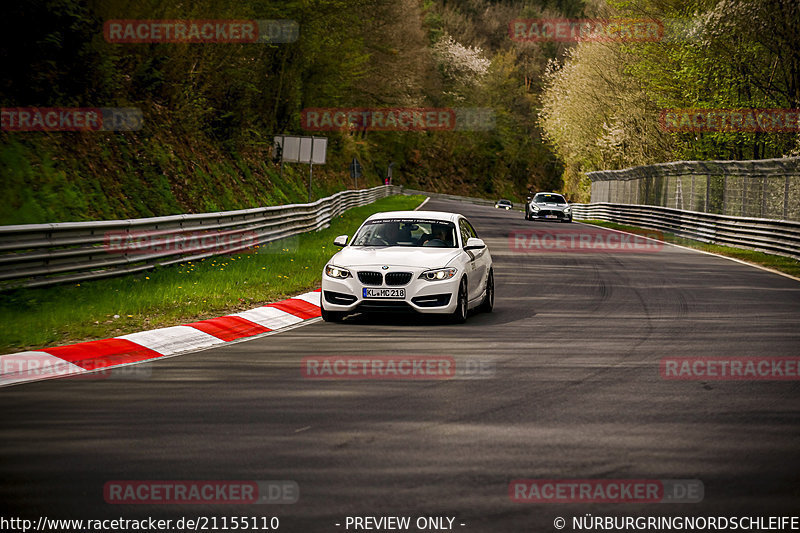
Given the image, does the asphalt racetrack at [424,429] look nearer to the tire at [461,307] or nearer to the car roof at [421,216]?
the tire at [461,307]

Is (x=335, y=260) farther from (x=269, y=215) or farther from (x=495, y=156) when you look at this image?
(x=495, y=156)

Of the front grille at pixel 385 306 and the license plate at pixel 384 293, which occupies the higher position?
the license plate at pixel 384 293

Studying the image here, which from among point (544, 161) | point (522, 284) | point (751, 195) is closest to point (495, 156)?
point (544, 161)

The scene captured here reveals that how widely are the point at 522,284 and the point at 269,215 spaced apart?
28.0ft

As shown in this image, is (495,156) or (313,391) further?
(495,156)

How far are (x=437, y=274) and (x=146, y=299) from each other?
13.5 ft

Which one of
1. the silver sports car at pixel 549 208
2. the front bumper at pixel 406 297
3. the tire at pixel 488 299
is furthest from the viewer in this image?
the silver sports car at pixel 549 208

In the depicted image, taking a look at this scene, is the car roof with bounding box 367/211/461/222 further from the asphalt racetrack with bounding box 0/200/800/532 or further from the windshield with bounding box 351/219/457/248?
the asphalt racetrack with bounding box 0/200/800/532

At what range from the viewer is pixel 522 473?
5.89m

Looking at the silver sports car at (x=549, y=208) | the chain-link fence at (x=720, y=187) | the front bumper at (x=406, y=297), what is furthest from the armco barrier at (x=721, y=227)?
the front bumper at (x=406, y=297)

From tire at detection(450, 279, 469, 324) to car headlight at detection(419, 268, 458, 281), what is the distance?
0.25 meters

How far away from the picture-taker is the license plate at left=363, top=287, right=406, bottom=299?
1327 cm

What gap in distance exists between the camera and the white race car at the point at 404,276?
13.3 metres

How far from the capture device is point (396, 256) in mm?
13727
